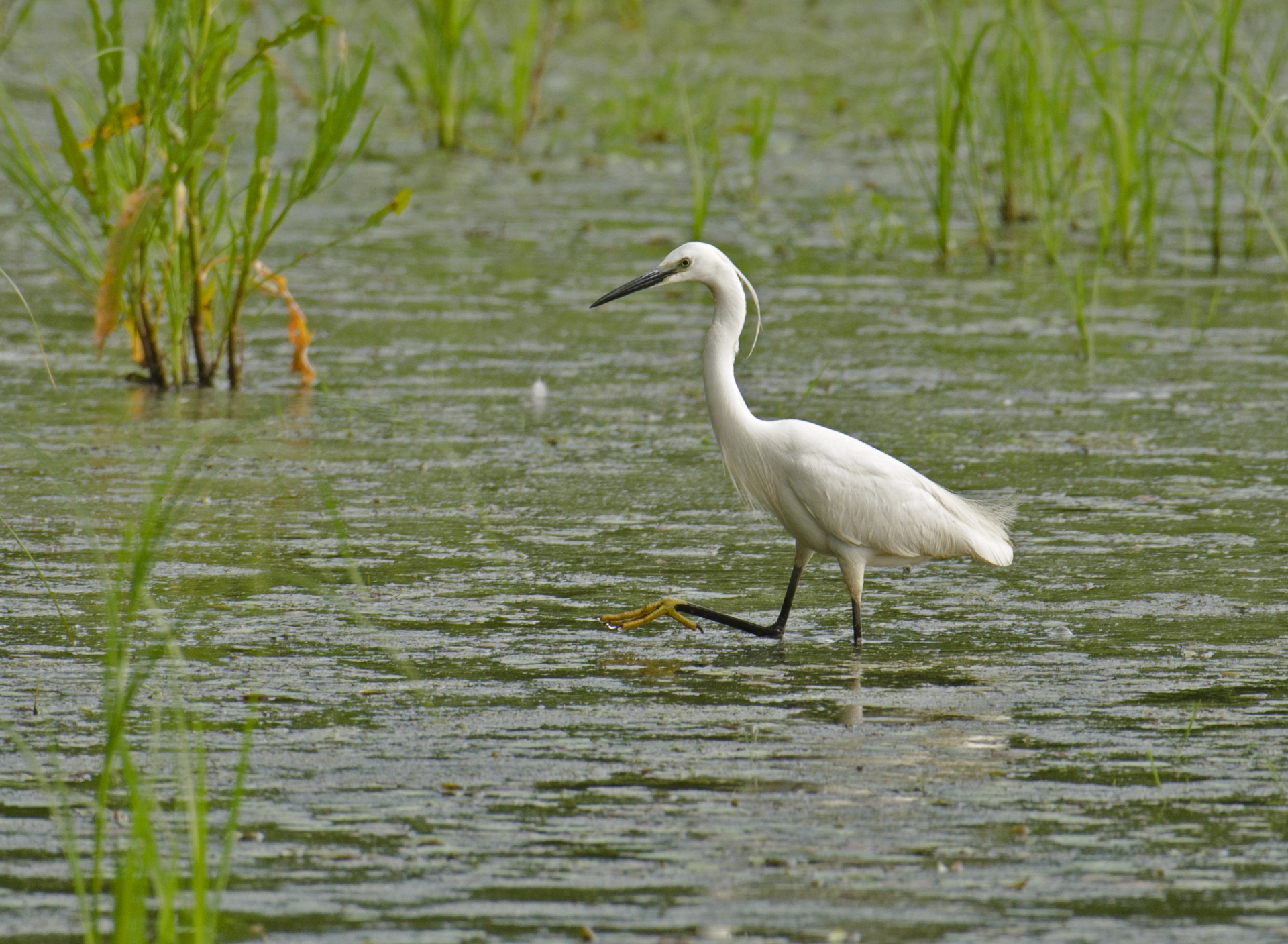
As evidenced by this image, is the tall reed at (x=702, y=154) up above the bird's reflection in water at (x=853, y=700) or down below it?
above

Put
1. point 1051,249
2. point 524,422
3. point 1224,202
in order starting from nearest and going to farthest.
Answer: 1. point 524,422
2. point 1051,249
3. point 1224,202

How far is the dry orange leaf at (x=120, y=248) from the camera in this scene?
20.5 feet

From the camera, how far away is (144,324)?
25.5 feet

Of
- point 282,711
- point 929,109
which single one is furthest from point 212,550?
point 929,109

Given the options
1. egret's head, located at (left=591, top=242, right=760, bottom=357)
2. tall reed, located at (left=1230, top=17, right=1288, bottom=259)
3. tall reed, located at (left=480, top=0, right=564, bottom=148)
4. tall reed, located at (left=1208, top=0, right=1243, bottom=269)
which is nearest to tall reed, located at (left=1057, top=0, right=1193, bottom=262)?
tall reed, located at (left=1208, top=0, right=1243, bottom=269)

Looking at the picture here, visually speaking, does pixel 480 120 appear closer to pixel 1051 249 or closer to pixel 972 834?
pixel 1051 249

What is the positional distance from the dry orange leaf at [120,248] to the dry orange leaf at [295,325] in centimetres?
70

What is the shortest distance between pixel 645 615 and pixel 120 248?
2.54 m

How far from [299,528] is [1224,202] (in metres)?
8.40

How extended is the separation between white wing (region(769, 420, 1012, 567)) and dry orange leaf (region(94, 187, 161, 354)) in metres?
2.40

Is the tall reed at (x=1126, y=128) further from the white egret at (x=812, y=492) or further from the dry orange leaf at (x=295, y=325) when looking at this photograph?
the dry orange leaf at (x=295, y=325)

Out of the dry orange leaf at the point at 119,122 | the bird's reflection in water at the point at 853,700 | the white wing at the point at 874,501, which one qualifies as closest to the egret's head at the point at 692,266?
the white wing at the point at 874,501

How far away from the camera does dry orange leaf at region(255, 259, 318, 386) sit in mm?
7547

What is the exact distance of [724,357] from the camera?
5.43 meters
